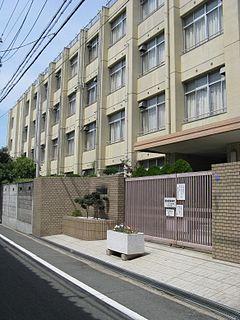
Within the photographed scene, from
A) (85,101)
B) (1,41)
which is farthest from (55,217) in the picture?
(85,101)

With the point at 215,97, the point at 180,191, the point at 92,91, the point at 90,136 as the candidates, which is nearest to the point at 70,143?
the point at 90,136

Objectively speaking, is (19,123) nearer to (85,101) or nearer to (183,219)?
(85,101)

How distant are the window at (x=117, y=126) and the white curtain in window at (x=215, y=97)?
927 centimetres

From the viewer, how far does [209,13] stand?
22.3 meters

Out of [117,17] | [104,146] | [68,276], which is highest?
[117,17]

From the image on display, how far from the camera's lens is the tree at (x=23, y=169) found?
134 ft

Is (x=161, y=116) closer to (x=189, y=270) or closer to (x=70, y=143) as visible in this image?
(x=189, y=270)

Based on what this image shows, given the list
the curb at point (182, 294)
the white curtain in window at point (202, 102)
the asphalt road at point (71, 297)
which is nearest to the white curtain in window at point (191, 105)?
the white curtain in window at point (202, 102)

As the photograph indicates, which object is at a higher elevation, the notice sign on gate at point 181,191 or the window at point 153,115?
the window at point 153,115

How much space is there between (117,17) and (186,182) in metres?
21.9

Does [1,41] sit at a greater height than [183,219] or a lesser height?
greater

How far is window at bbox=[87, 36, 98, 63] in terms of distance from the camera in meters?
35.8

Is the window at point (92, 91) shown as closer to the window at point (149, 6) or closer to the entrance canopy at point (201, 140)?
the window at point (149, 6)

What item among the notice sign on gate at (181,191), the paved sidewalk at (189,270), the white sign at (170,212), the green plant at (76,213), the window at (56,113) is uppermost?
the window at (56,113)
